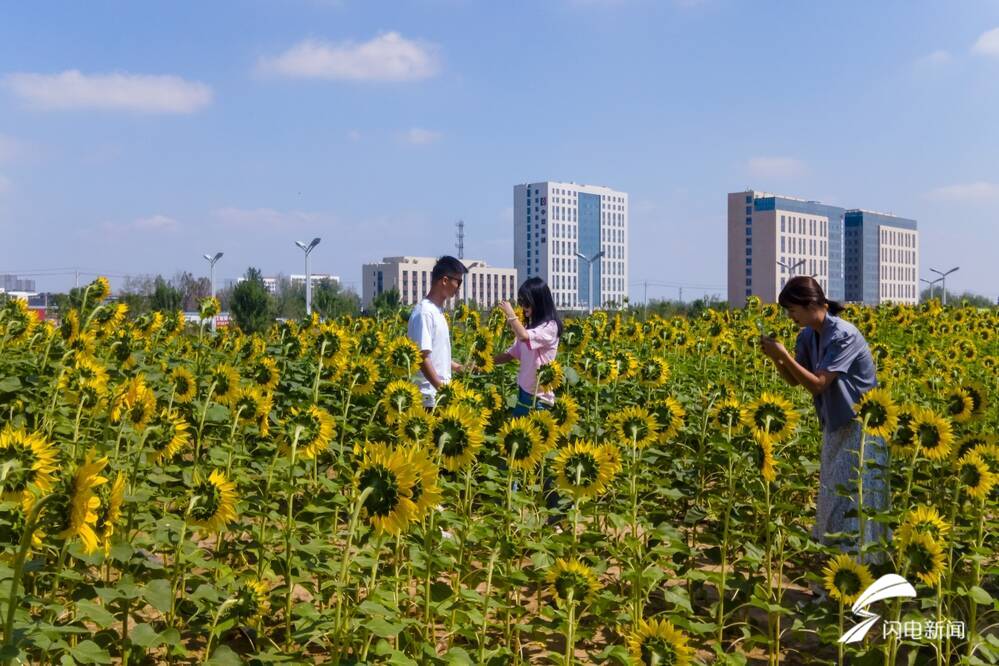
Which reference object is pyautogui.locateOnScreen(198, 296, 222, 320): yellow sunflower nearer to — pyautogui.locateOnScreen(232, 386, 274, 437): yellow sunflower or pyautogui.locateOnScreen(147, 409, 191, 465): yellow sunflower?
pyautogui.locateOnScreen(232, 386, 274, 437): yellow sunflower

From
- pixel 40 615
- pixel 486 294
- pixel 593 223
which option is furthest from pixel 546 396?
pixel 593 223

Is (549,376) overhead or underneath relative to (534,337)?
underneath

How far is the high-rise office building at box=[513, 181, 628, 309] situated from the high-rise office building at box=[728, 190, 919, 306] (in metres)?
22.6

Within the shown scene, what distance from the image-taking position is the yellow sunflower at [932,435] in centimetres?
318

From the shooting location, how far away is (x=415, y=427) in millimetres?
2830

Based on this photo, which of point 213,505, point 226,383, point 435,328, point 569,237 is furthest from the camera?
point 569,237

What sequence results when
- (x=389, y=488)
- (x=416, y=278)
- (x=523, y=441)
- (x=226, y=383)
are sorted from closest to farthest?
(x=389, y=488), (x=523, y=441), (x=226, y=383), (x=416, y=278)

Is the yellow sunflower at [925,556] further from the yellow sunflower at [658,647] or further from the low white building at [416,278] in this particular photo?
the low white building at [416,278]

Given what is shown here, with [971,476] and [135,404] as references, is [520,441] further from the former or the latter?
[971,476]

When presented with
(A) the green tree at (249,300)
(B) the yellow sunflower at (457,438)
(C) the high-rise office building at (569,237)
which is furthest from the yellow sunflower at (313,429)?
(C) the high-rise office building at (569,237)

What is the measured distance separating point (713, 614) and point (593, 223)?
144 m

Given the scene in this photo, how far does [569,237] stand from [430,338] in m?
138

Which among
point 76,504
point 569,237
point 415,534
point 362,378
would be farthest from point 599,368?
point 569,237

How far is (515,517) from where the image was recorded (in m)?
3.24
